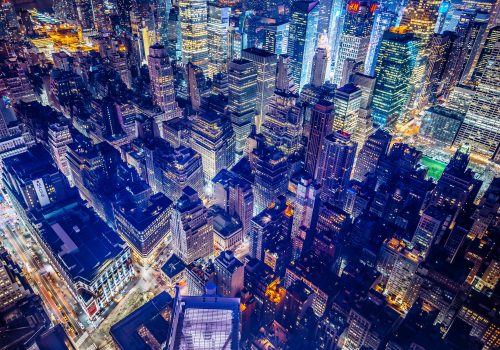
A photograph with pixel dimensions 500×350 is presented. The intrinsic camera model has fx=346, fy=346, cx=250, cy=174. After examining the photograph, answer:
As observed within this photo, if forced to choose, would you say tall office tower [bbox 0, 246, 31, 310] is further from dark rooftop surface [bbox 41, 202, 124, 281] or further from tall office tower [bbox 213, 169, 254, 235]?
tall office tower [bbox 213, 169, 254, 235]

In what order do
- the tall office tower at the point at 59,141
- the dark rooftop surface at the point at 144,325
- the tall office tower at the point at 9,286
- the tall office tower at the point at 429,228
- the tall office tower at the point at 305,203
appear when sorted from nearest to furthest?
the dark rooftop surface at the point at 144,325 → the tall office tower at the point at 9,286 → the tall office tower at the point at 429,228 → the tall office tower at the point at 305,203 → the tall office tower at the point at 59,141

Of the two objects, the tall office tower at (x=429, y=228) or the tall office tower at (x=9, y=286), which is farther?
the tall office tower at (x=429, y=228)

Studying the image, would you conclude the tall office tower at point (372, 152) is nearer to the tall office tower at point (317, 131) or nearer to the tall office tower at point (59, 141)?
the tall office tower at point (317, 131)

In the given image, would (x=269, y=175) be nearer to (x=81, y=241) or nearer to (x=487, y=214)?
(x=81, y=241)

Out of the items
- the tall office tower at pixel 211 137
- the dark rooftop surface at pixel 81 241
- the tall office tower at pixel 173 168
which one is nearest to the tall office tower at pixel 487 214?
the tall office tower at pixel 211 137

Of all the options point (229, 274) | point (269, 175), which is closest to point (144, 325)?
point (229, 274)
